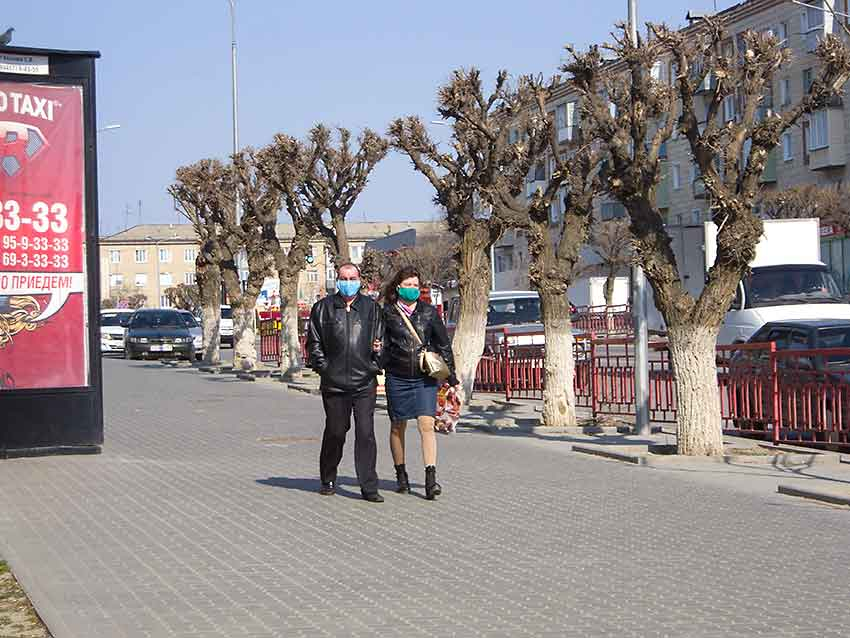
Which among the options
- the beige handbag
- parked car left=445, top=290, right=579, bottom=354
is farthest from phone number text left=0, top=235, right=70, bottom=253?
parked car left=445, top=290, right=579, bottom=354

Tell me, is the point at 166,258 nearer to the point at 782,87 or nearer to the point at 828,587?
the point at 782,87

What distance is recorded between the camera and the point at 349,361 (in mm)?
11922

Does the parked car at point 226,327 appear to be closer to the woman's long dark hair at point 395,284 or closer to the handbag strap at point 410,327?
the woman's long dark hair at point 395,284

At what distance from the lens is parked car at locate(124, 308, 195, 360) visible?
4753cm

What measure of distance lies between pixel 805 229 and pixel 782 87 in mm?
35611

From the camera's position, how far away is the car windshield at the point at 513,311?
102 feet

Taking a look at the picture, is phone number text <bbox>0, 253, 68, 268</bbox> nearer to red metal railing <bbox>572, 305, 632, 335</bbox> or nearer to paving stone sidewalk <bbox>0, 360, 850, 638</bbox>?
paving stone sidewalk <bbox>0, 360, 850, 638</bbox>

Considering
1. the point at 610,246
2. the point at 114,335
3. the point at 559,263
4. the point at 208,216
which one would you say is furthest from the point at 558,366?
the point at 610,246

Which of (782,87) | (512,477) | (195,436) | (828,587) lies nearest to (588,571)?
(828,587)

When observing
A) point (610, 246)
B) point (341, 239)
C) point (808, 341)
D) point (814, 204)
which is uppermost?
point (814, 204)

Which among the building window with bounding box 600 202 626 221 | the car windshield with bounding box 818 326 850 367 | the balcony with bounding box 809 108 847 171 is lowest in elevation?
the car windshield with bounding box 818 326 850 367

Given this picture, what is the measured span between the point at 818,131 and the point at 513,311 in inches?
1318

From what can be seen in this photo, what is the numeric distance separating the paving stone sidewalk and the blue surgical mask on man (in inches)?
64.6

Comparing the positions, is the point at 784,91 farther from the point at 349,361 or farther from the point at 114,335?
the point at 349,361
